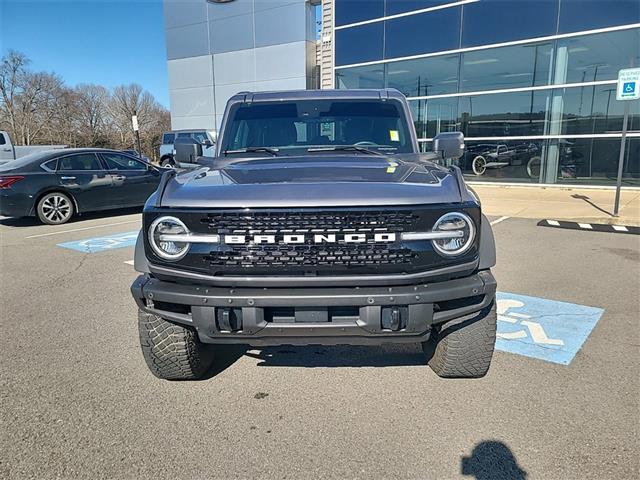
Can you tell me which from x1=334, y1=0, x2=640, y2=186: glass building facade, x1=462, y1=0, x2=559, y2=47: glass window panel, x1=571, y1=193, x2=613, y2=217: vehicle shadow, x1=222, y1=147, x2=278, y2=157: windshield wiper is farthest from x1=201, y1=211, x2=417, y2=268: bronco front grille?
x1=462, y1=0, x2=559, y2=47: glass window panel

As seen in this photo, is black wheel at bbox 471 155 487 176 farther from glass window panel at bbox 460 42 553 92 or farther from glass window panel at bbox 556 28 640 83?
glass window panel at bbox 556 28 640 83

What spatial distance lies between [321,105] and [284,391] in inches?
91.5

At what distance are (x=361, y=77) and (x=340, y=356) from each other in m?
15.8

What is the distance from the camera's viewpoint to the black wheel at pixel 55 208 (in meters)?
9.11

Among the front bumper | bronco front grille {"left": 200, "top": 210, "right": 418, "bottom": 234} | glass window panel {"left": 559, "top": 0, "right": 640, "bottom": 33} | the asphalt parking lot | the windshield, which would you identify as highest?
glass window panel {"left": 559, "top": 0, "right": 640, "bottom": 33}

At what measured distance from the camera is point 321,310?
7.64 feet

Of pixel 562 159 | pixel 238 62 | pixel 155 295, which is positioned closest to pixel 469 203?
pixel 155 295

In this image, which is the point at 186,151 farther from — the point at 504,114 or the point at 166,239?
the point at 504,114

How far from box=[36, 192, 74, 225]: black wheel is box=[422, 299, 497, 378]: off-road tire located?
8847 millimetres

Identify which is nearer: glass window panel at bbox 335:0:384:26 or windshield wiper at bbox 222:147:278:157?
windshield wiper at bbox 222:147:278:157

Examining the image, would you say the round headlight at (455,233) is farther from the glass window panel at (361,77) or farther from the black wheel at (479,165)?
the glass window panel at (361,77)

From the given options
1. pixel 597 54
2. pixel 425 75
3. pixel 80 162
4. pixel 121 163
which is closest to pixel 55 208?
pixel 80 162

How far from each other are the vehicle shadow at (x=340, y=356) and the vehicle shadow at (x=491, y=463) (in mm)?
931

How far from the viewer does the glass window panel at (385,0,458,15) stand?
50.4 feet
